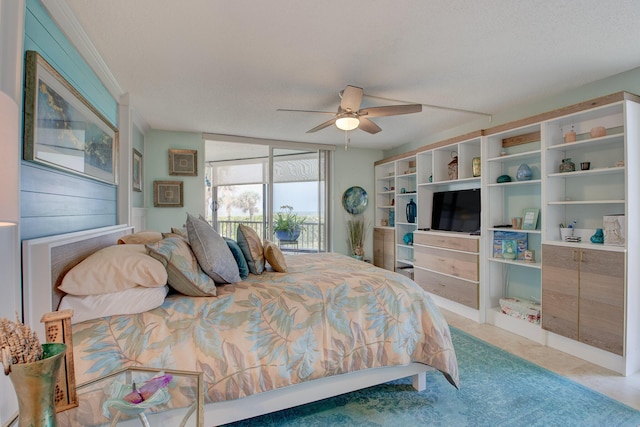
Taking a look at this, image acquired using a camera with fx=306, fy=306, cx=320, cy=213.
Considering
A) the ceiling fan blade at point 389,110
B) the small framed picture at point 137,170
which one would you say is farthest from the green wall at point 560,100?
the small framed picture at point 137,170

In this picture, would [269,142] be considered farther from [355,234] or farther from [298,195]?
[355,234]

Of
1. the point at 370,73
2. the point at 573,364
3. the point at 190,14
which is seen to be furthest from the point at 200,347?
the point at 573,364

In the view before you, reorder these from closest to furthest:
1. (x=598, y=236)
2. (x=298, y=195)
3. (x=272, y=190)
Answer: (x=598, y=236), (x=272, y=190), (x=298, y=195)

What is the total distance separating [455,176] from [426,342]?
2.67 metres

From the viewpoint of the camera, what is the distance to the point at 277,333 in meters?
1.69

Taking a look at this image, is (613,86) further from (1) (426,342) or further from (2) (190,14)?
(2) (190,14)

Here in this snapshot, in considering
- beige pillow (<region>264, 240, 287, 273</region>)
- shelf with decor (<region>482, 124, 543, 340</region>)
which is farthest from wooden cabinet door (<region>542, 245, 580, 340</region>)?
beige pillow (<region>264, 240, 287, 273</region>)

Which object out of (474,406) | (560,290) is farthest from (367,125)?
(474,406)

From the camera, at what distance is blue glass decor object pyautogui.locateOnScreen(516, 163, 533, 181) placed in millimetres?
3215

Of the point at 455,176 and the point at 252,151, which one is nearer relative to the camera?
the point at 455,176

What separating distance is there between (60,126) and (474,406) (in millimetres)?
2994

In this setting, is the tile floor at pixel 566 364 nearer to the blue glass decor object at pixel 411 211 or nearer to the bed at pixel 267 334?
the bed at pixel 267 334

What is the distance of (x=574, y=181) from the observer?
2912 millimetres

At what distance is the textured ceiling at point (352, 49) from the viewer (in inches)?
68.7
